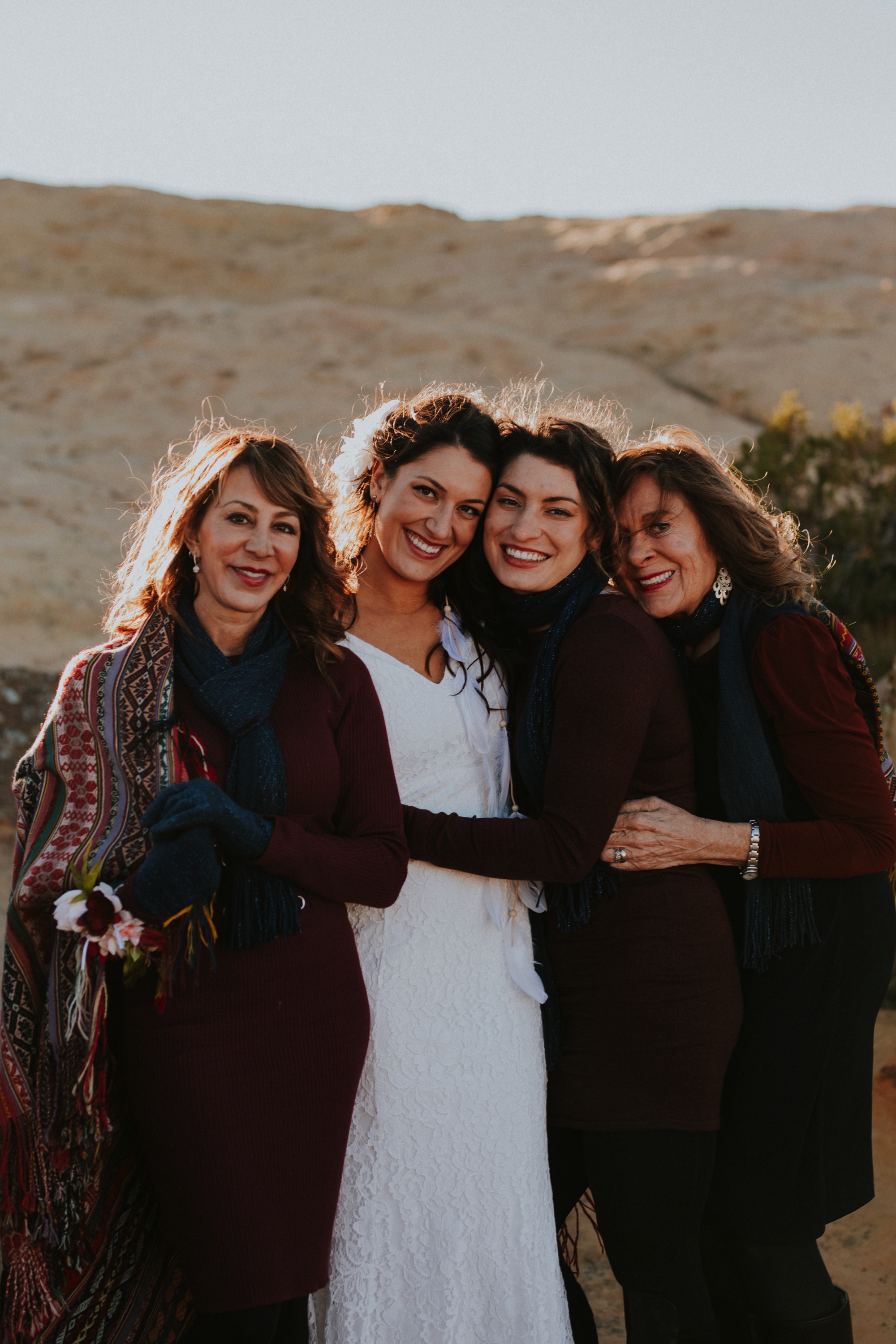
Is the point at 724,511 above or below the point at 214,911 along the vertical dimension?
above

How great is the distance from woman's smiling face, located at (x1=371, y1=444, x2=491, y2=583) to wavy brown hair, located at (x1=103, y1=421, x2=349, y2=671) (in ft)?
0.64

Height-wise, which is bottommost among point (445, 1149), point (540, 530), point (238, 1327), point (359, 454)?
point (238, 1327)

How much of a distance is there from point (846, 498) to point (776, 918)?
5499 mm

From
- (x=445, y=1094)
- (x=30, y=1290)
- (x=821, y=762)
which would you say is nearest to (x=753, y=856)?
(x=821, y=762)

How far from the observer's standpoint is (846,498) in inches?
285

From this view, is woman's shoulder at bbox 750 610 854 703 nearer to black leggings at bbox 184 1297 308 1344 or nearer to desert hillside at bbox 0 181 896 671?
black leggings at bbox 184 1297 308 1344

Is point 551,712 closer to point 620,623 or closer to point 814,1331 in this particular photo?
point 620,623

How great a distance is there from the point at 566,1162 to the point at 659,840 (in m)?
0.83

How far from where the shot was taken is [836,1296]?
8.00 ft

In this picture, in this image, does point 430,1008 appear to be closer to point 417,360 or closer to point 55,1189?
point 55,1189

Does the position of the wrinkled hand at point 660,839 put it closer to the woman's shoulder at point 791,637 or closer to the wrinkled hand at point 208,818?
the woman's shoulder at point 791,637

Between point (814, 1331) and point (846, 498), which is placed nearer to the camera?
point (814, 1331)

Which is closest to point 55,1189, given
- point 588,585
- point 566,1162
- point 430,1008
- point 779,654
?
point 430,1008

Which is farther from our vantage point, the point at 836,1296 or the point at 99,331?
the point at 99,331
